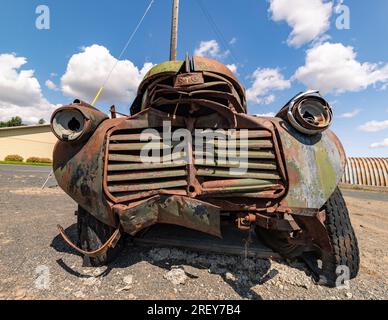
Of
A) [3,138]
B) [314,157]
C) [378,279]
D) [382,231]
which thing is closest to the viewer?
[314,157]

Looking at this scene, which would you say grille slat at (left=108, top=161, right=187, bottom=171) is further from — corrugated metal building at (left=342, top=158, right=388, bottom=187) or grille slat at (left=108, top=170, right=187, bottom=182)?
corrugated metal building at (left=342, top=158, right=388, bottom=187)

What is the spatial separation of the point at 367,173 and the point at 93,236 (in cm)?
1932

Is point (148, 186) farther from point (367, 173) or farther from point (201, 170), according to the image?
point (367, 173)

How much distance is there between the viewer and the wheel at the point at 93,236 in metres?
2.42

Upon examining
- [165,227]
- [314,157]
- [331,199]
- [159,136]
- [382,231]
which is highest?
[159,136]

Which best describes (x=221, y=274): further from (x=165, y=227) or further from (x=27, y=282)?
(x=27, y=282)

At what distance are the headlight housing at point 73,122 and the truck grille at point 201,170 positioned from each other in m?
0.30

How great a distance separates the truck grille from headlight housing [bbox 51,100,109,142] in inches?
11.8

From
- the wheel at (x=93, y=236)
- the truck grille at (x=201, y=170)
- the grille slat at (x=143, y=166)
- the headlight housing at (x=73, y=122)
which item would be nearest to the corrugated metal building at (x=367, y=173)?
the truck grille at (x=201, y=170)

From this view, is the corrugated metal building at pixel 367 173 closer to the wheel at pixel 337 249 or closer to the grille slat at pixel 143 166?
the wheel at pixel 337 249

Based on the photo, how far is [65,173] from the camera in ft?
7.86

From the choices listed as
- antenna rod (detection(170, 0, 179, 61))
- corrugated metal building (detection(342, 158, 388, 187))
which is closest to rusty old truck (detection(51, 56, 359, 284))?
antenna rod (detection(170, 0, 179, 61))
